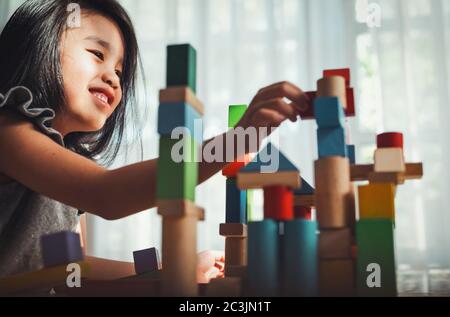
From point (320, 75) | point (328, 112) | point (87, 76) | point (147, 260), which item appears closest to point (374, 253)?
point (328, 112)

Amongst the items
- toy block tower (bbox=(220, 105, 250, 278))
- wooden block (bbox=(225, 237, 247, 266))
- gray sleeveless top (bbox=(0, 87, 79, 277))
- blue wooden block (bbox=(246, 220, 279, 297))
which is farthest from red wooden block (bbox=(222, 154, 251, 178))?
gray sleeveless top (bbox=(0, 87, 79, 277))

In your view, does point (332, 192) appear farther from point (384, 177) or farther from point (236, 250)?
point (236, 250)

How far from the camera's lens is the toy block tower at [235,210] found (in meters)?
0.69

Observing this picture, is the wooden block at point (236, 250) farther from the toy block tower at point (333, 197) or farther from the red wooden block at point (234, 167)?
the toy block tower at point (333, 197)

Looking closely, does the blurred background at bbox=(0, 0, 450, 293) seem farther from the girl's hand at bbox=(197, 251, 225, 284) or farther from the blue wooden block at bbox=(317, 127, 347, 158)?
the blue wooden block at bbox=(317, 127, 347, 158)

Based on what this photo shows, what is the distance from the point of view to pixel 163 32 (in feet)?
7.69

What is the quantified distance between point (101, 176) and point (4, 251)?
1.10 ft

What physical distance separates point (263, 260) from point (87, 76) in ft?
1.69

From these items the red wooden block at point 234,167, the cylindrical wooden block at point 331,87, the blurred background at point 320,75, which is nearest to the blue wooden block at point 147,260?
the red wooden block at point 234,167

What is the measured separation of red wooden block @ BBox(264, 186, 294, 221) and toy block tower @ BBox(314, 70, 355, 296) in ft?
0.10

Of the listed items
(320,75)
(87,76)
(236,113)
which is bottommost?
(236,113)

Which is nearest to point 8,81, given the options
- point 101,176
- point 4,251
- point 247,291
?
point 4,251

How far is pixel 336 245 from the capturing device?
0.47m

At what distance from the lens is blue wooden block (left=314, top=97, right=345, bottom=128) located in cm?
50
